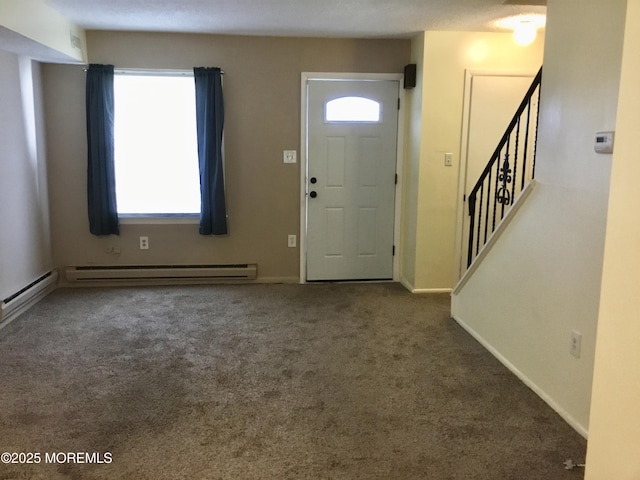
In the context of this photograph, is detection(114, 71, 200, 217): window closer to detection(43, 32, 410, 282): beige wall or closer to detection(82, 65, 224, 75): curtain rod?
detection(82, 65, 224, 75): curtain rod

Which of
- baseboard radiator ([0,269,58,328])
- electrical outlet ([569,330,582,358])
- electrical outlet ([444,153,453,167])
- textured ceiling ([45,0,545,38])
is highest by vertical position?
textured ceiling ([45,0,545,38])

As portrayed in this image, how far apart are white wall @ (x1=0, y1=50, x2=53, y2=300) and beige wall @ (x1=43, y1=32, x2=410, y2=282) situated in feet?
0.55

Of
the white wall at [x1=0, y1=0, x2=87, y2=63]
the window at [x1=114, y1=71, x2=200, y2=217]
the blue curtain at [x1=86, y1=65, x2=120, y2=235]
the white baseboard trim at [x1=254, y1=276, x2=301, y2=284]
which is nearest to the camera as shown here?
Result: the white wall at [x1=0, y1=0, x2=87, y2=63]

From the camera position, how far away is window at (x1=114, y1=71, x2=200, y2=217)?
5.00 metres

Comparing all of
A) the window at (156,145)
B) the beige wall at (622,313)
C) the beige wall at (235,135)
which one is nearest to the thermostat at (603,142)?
the beige wall at (622,313)

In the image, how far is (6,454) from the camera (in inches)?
93.5

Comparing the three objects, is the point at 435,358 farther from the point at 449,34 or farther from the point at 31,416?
the point at 449,34

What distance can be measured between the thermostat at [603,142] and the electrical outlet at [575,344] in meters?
0.89

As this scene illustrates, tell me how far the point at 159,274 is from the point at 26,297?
1.17 metres

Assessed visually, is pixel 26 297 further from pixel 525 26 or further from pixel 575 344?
pixel 525 26

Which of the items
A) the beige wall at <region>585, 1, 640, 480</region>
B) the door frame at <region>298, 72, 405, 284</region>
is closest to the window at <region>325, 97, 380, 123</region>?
the door frame at <region>298, 72, 405, 284</region>

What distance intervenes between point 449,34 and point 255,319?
2.91m

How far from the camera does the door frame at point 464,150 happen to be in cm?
474

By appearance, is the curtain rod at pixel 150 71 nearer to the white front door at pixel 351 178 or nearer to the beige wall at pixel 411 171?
the white front door at pixel 351 178
